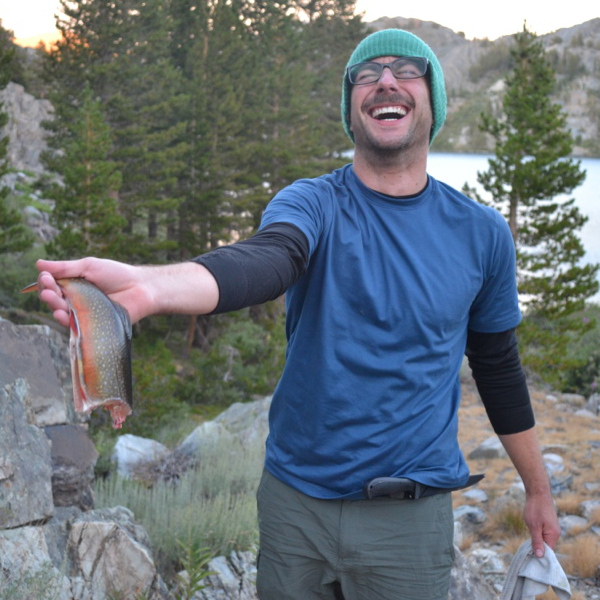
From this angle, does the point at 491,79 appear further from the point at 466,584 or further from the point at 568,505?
the point at 466,584

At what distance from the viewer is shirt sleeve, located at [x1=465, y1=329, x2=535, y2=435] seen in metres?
2.79

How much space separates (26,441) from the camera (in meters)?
3.83

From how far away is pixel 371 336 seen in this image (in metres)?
2.21

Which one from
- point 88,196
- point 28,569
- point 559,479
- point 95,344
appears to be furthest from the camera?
point 88,196

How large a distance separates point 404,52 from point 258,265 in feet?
4.11

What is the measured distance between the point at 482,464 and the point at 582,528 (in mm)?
3701

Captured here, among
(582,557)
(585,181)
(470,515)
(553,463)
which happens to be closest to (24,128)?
(553,463)

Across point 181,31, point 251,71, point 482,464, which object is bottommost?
point 482,464

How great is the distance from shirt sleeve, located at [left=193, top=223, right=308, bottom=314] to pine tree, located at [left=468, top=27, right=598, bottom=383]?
24108 mm

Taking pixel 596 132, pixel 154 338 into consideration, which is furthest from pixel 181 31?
pixel 596 132

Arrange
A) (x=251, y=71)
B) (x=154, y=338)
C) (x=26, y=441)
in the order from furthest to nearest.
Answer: (x=251, y=71)
(x=154, y=338)
(x=26, y=441)

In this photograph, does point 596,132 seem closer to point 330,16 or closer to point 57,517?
point 330,16

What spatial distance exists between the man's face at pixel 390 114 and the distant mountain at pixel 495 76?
76.8m

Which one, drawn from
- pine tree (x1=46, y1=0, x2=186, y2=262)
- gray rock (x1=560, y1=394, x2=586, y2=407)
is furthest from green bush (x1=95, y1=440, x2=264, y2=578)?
pine tree (x1=46, y1=0, x2=186, y2=262)
